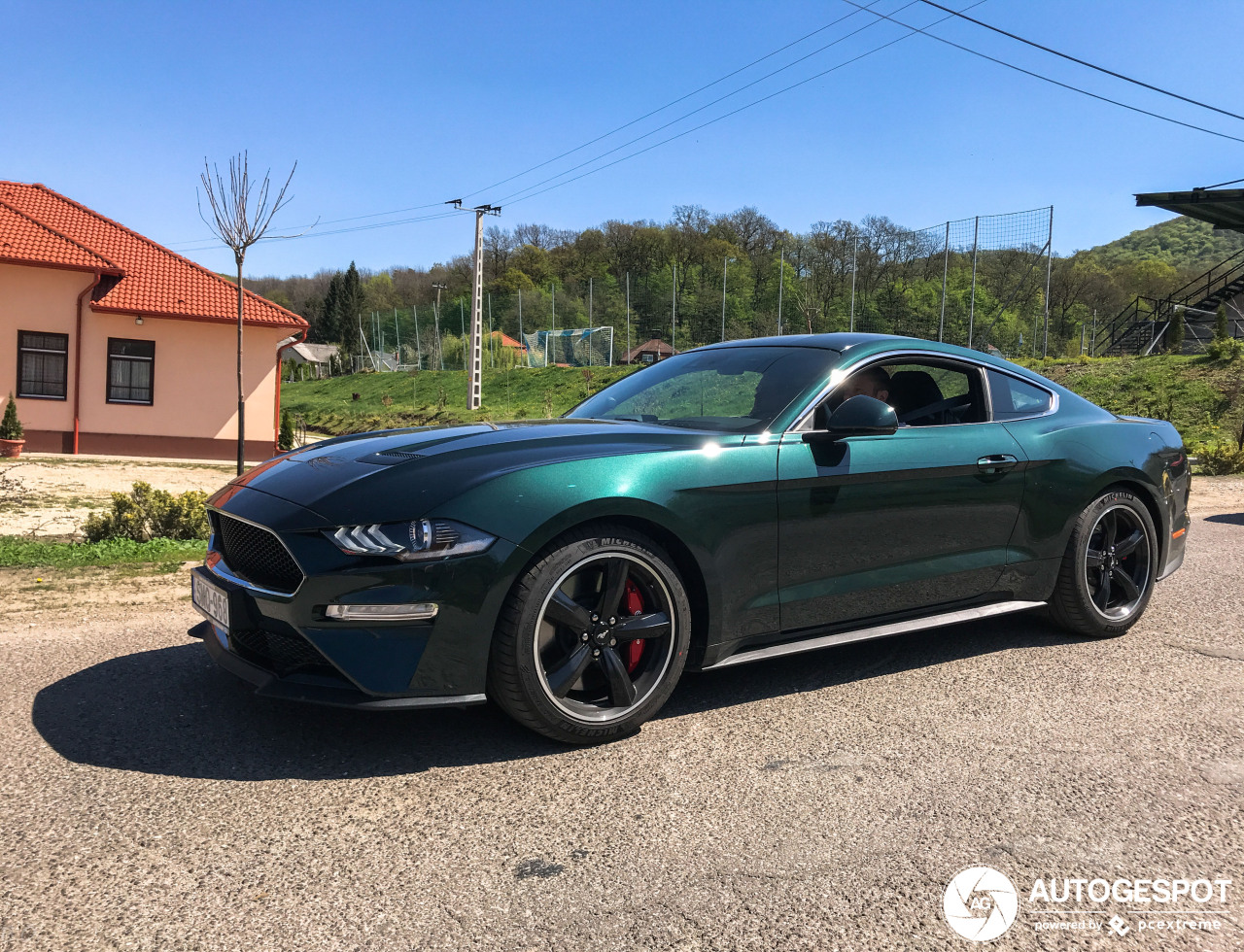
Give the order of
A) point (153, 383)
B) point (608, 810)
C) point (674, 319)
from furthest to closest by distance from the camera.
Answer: point (674, 319)
point (153, 383)
point (608, 810)

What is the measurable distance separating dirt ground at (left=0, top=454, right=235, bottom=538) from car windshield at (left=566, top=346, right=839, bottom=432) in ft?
18.1

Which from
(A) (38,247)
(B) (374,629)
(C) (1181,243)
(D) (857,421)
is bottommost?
(B) (374,629)

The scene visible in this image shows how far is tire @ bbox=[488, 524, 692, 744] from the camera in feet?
9.89

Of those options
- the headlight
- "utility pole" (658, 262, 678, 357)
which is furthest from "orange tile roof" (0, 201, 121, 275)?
"utility pole" (658, 262, 678, 357)

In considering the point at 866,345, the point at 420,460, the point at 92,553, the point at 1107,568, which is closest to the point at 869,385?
the point at 866,345

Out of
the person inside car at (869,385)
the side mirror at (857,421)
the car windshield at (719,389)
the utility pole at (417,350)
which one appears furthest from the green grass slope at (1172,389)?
the utility pole at (417,350)

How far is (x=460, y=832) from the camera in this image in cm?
259

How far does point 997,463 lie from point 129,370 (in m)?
20.6

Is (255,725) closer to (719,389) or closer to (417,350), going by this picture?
(719,389)

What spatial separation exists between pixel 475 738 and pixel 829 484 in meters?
1.69

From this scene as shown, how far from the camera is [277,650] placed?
3008 mm

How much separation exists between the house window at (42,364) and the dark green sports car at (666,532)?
19096 mm

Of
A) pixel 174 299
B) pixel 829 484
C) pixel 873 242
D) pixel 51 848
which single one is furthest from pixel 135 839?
pixel 873 242

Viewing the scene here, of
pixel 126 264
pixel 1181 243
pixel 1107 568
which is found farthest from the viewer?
pixel 1181 243
